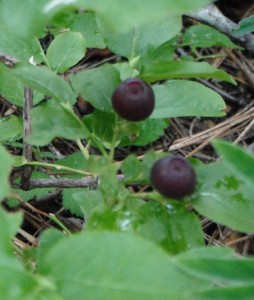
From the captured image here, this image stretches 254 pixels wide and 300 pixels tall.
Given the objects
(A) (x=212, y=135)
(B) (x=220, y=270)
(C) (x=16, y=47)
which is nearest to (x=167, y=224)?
(B) (x=220, y=270)

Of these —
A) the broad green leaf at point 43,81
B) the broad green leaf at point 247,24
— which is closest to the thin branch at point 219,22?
the broad green leaf at point 247,24

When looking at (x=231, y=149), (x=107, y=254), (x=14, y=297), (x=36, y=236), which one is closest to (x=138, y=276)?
(x=107, y=254)

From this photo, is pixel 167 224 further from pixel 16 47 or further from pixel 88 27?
pixel 88 27

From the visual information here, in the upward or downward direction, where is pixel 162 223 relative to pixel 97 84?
downward

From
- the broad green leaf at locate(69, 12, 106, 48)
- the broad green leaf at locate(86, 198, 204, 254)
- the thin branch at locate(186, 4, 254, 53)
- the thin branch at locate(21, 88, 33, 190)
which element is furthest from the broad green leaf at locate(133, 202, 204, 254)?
the thin branch at locate(186, 4, 254, 53)

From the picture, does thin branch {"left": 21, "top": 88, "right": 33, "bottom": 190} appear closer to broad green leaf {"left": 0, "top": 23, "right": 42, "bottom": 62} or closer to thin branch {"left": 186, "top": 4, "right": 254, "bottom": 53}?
broad green leaf {"left": 0, "top": 23, "right": 42, "bottom": 62}

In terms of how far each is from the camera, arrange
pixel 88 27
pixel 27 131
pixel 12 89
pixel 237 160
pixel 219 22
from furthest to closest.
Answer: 1. pixel 219 22
2. pixel 88 27
3. pixel 12 89
4. pixel 27 131
5. pixel 237 160
